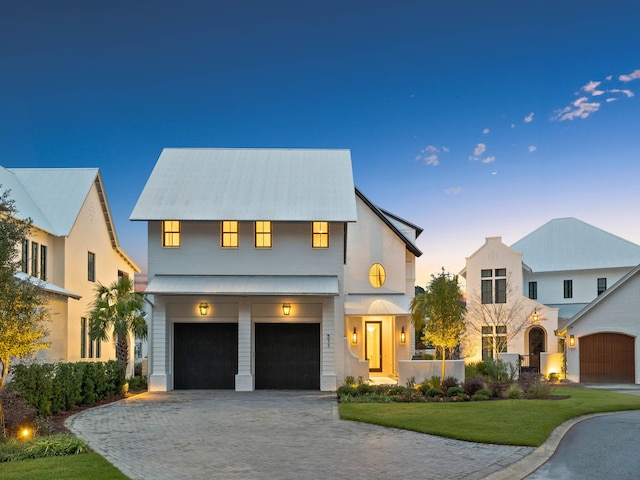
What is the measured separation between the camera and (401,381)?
2580cm

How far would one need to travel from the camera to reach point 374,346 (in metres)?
33.5

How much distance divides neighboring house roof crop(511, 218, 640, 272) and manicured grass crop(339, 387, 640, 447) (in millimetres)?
25005

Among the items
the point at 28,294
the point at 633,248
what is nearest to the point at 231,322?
the point at 28,294

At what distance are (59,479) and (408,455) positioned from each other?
636 centimetres

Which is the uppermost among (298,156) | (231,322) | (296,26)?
(296,26)

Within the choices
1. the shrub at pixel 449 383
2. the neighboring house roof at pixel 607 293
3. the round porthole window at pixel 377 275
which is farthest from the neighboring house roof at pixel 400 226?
the shrub at pixel 449 383

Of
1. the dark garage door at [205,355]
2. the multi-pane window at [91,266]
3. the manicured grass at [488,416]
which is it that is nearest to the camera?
the manicured grass at [488,416]

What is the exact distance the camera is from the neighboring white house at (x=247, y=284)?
2627 centimetres

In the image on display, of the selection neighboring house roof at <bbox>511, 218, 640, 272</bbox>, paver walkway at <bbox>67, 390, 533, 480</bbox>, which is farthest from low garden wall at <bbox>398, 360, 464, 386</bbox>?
neighboring house roof at <bbox>511, 218, 640, 272</bbox>

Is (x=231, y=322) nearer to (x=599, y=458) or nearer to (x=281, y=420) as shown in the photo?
(x=281, y=420)

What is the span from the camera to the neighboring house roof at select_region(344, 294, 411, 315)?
30.1 meters

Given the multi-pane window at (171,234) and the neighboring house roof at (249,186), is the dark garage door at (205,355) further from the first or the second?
the neighboring house roof at (249,186)

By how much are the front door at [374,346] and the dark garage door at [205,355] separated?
340 inches

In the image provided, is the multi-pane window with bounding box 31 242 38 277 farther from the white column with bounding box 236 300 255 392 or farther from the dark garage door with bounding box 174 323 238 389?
the white column with bounding box 236 300 255 392
